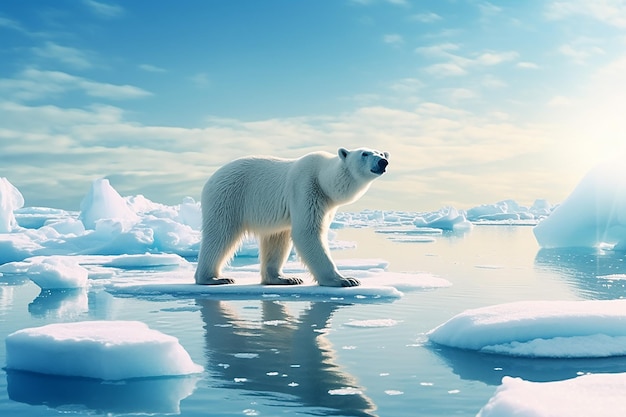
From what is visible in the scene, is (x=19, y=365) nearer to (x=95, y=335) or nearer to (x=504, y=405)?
(x=95, y=335)

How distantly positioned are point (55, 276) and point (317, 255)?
410 cm

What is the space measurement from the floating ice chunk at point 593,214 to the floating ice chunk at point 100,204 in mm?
14926

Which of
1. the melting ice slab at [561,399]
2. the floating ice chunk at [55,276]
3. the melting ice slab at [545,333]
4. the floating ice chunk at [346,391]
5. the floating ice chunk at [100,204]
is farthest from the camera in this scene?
the floating ice chunk at [100,204]

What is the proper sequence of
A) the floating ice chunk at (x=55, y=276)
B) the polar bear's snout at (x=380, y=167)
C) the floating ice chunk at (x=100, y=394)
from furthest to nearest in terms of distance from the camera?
the floating ice chunk at (x=55, y=276) < the polar bear's snout at (x=380, y=167) < the floating ice chunk at (x=100, y=394)

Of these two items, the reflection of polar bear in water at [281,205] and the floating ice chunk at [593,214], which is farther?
the floating ice chunk at [593,214]

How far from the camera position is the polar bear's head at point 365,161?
8.41 meters

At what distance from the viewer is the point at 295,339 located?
5668 millimetres

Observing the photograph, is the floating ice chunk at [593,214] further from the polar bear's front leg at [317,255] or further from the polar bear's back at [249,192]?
the polar bear's front leg at [317,255]

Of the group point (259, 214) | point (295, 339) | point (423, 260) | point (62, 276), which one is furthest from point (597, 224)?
point (295, 339)

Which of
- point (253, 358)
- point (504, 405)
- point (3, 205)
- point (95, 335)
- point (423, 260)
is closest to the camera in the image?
point (504, 405)

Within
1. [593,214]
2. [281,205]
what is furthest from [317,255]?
[593,214]

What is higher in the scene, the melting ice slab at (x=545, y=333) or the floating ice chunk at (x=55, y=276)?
the floating ice chunk at (x=55, y=276)

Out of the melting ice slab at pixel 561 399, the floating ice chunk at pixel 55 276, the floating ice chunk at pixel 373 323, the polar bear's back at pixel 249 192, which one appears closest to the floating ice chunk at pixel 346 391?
the melting ice slab at pixel 561 399

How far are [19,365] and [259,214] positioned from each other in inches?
202
